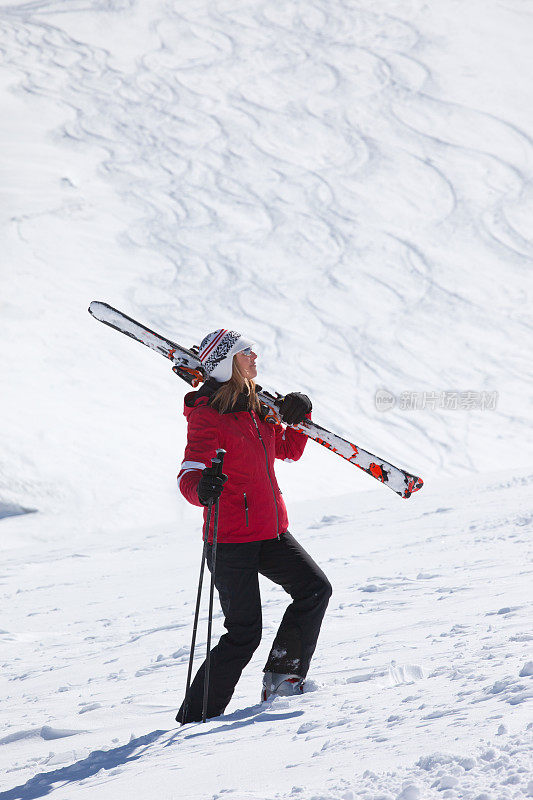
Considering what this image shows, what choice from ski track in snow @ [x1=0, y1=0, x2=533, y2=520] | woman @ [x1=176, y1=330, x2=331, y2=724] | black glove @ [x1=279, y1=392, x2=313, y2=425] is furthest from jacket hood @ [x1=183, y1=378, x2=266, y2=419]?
ski track in snow @ [x1=0, y1=0, x2=533, y2=520]

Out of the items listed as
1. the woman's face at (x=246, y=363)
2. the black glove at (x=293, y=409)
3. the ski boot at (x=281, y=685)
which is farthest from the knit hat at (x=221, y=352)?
the ski boot at (x=281, y=685)

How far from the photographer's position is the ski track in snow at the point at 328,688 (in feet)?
7.34

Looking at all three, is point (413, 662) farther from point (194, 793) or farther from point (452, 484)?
point (452, 484)

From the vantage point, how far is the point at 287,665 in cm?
327

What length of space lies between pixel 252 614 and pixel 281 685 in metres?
0.31

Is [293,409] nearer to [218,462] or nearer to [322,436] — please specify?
[322,436]

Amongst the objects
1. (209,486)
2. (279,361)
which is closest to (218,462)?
(209,486)

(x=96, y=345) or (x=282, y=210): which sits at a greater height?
(x=282, y=210)

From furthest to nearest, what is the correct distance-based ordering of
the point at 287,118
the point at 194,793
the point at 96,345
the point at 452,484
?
the point at 287,118
the point at 96,345
the point at 452,484
the point at 194,793

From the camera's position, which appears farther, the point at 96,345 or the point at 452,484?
the point at 96,345

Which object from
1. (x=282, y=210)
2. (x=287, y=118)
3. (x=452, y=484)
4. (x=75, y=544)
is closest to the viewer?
(x=75, y=544)

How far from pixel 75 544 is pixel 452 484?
4.79m

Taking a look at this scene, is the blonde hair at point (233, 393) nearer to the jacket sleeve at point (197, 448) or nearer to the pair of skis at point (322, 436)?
the jacket sleeve at point (197, 448)

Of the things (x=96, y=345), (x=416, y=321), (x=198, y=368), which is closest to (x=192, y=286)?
(x=96, y=345)
